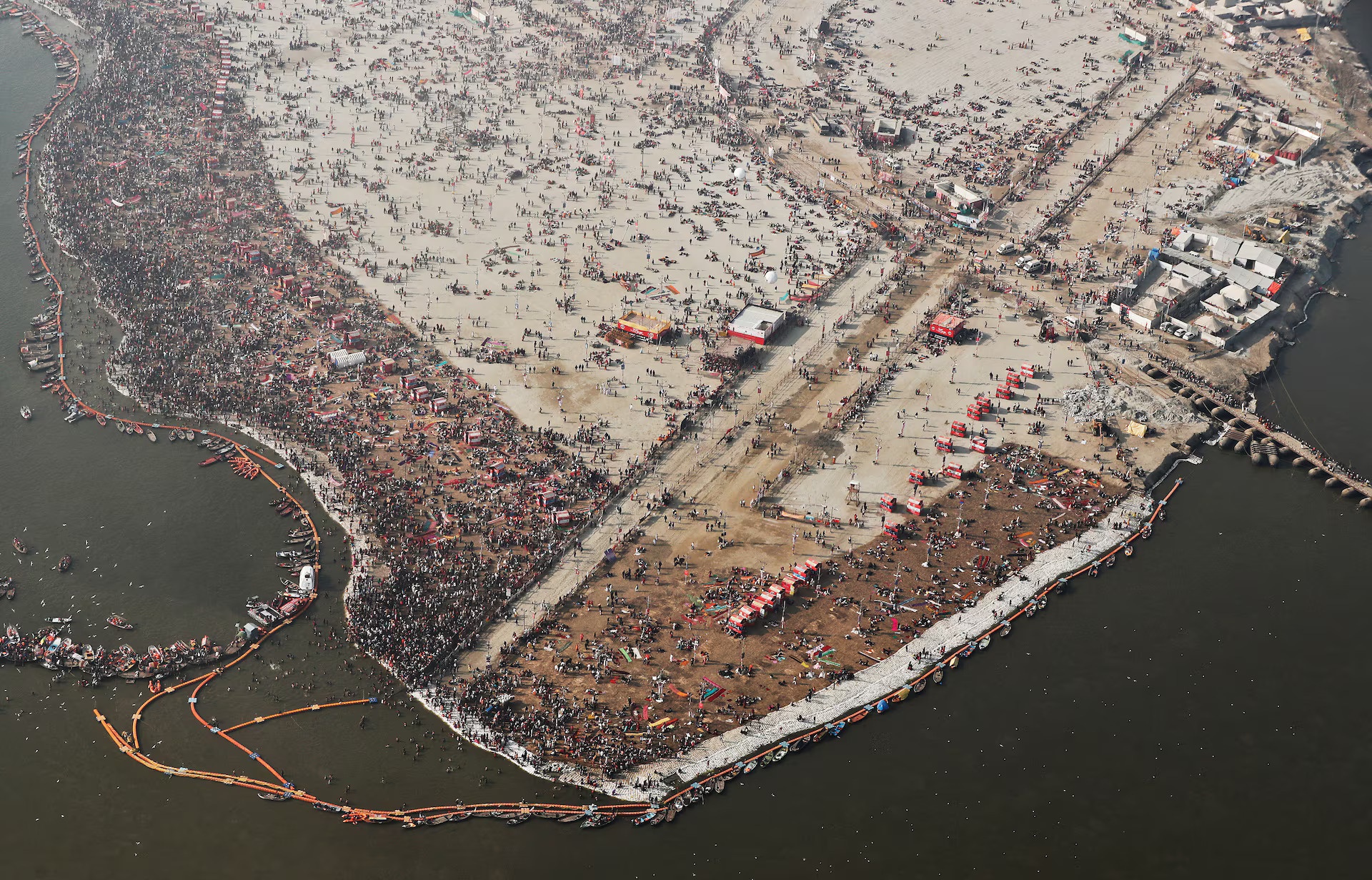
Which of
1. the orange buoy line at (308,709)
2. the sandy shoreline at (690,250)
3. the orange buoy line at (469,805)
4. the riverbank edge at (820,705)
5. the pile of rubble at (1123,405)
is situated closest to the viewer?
the orange buoy line at (469,805)

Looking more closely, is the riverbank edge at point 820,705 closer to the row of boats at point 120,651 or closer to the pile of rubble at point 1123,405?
the row of boats at point 120,651

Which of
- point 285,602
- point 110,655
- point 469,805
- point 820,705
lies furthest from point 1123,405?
point 110,655

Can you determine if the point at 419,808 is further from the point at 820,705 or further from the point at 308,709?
the point at 820,705

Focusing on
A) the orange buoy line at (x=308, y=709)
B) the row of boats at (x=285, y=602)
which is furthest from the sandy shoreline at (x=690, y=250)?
the orange buoy line at (x=308, y=709)

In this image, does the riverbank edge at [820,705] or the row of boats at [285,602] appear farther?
the row of boats at [285,602]

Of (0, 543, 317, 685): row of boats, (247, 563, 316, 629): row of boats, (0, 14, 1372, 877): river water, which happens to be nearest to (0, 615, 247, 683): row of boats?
(0, 543, 317, 685): row of boats

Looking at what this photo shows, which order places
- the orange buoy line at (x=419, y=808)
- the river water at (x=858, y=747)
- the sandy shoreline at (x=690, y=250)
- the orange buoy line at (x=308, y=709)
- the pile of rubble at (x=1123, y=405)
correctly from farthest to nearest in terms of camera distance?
the pile of rubble at (x=1123, y=405), the sandy shoreline at (x=690, y=250), the orange buoy line at (x=308, y=709), the orange buoy line at (x=419, y=808), the river water at (x=858, y=747)
